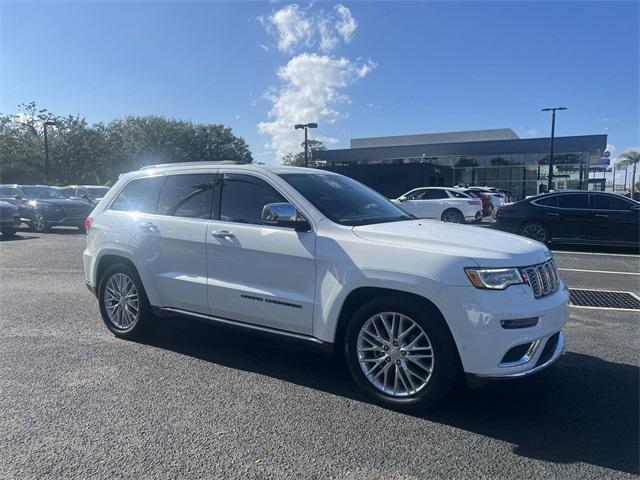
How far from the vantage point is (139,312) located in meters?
5.28

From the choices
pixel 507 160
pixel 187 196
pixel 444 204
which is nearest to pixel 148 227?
pixel 187 196

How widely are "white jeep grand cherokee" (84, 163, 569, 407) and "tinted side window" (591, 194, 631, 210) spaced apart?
1020 cm

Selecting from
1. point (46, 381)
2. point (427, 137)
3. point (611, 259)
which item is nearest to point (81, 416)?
point (46, 381)

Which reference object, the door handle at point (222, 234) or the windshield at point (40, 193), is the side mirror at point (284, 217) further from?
the windshield at point (40, 193)

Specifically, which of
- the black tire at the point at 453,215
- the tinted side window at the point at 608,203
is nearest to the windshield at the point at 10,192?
the black tire at the point at 453,215

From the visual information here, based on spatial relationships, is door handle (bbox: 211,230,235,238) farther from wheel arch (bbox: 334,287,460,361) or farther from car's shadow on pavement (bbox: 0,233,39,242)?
car's shadow on pavement (bbox: 0,233,39,242)

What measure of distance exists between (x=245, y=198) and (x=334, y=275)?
1.27 meters

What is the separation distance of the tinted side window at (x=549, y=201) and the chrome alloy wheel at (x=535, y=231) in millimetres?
595

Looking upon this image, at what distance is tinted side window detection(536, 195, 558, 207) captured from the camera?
13.6 m

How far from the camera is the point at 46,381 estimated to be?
14.1ft

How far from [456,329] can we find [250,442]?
61.8 inches

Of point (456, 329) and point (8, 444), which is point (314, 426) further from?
Answer: point (8, 444)

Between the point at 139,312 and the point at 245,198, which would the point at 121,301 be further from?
the point at 245,198

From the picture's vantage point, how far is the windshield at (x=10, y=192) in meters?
18.6
